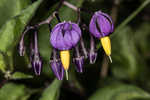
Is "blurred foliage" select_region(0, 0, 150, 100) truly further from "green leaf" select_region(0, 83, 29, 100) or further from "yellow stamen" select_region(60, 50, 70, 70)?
"yellow stamen" select_region(60, 50, 70, 70)

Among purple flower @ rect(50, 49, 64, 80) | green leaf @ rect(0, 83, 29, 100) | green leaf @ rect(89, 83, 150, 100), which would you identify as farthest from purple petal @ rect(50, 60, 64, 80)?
green leaf @ rect(89, 83, 150, 100)

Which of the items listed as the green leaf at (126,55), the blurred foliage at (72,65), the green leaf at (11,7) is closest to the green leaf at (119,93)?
the blurred foliage at (72,65)

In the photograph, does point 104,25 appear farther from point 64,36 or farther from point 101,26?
point 64,36

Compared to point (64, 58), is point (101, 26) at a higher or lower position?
higher

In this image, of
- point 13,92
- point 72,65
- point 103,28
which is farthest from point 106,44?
point 13,92

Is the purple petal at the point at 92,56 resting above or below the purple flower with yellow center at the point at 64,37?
below

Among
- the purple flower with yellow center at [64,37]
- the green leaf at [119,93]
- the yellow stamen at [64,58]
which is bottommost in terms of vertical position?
the green leaf at [119,93]

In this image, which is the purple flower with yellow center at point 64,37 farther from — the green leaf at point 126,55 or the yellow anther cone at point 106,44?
the green leaf at point 126,55
